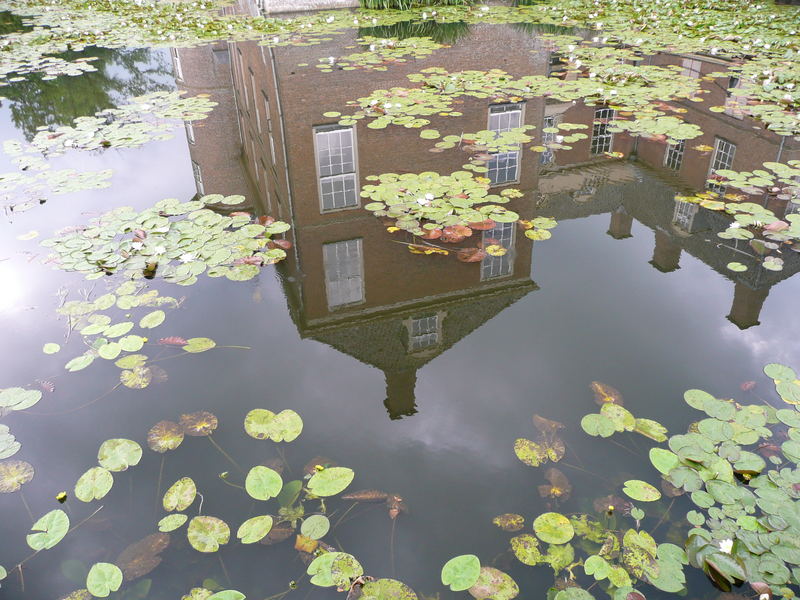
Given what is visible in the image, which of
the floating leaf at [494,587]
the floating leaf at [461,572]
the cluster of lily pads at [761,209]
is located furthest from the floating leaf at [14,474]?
the cluster of lily pads at [761,209]

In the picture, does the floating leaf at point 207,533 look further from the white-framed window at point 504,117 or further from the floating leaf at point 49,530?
the white-framed window at point 504,117

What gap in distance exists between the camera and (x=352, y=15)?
704 inches

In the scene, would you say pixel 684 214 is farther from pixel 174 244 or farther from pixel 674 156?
pixel 174 244

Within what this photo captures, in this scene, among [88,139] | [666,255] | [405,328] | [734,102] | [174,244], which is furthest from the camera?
[734,102]

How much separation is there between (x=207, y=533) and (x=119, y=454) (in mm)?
873

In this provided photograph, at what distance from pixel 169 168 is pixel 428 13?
45.9ft

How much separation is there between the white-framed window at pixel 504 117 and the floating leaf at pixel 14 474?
21.7ft

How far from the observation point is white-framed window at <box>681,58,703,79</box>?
10148mm

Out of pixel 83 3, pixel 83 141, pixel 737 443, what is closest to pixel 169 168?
pixel 83 141

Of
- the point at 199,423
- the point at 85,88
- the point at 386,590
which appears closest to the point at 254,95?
the point at 85,88

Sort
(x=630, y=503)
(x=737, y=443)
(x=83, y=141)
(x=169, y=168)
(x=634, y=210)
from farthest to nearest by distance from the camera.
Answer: (x=83, y=141)
(x=169, y=168)
(x=634, y=210)
(x=737, y=443)
(x=630, y=503)

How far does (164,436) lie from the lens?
122 inches

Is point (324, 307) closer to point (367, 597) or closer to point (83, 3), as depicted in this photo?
point (367, 597)

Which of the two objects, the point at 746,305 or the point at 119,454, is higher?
the point at 746,305
